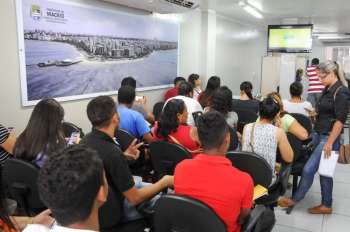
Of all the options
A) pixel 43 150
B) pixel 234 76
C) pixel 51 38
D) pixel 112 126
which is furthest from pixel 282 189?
pixel 234 76

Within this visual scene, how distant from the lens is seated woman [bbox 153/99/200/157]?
8.55 feet

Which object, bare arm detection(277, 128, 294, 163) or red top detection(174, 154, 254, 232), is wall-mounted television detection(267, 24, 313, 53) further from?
red top detection(174, 154, 254, 232)

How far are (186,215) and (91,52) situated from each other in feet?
10.6

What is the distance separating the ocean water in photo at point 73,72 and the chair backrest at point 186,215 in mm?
2521

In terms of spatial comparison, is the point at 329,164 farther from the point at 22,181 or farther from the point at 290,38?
the point at 290,38

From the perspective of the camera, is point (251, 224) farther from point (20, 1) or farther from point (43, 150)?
point (20, 1)

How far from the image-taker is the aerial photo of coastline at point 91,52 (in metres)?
3.47

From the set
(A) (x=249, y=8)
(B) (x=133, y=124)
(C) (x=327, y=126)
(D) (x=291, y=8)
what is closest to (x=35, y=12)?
(B) (x=133, y=124)

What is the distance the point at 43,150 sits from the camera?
6.83 feet

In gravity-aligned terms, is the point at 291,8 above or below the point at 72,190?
above

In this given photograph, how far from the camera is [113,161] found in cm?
169

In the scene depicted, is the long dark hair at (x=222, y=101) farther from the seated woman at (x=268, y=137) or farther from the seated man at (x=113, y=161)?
the seated man at (x=113, y=161)

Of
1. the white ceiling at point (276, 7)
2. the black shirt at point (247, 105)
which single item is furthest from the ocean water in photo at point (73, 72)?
the black shirt at point (247, 105)

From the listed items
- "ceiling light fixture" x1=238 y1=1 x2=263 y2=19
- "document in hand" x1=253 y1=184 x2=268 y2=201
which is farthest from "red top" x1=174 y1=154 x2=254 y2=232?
"ceiling light fixture" x1=238 y1=1 x2=263 y2=19
